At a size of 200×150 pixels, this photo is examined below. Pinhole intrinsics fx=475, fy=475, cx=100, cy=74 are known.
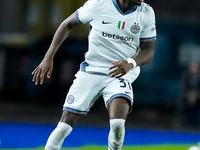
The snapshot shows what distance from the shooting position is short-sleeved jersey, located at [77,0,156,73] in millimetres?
5000

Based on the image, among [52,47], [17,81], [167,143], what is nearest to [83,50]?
[17,81]

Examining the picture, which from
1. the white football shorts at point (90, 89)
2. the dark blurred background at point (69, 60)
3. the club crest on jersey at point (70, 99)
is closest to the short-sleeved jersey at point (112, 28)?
the white football shorts at point (90, 89)

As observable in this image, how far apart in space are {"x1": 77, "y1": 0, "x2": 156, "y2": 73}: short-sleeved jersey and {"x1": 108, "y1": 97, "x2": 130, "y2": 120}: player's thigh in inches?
15.1

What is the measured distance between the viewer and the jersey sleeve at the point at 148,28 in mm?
5043

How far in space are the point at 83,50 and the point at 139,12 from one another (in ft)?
31.2

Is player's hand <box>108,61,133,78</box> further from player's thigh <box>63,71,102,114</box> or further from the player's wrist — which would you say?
player's thigh <box>63,71,102,114</box>

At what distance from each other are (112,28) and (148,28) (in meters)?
0.39

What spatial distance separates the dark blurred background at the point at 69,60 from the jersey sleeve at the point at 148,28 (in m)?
8.16

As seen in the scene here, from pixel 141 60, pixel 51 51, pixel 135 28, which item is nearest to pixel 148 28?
pixel 135 28

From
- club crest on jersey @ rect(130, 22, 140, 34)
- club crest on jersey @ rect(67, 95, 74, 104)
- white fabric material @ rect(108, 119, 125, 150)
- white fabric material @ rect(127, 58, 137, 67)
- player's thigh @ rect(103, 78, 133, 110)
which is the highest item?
club crest on jersey @ rect(130, 22, 140, 34)

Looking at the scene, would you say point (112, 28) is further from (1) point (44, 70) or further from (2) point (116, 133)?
(2) point (116, 133)

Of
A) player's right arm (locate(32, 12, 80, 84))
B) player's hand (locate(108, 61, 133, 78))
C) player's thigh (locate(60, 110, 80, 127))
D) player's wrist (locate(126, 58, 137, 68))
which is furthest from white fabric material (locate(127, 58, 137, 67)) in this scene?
player's thigh (locate(60, 110, 80, 127))

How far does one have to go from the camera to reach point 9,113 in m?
13.4

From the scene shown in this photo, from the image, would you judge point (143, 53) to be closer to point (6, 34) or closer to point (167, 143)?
point (167, 143)
